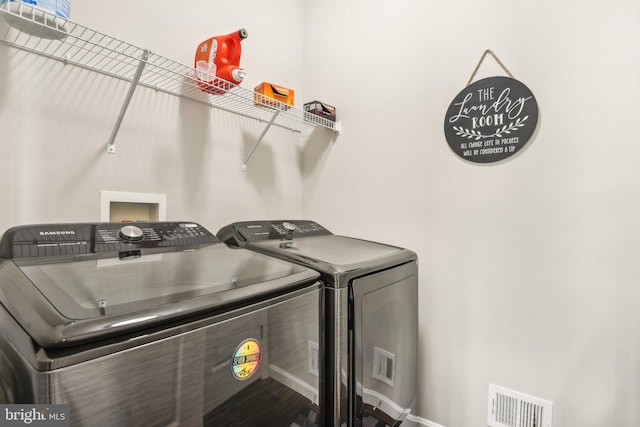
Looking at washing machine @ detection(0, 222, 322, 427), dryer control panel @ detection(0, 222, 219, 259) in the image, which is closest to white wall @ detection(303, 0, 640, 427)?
washing machine @ detection(0, 222, 322, 427)

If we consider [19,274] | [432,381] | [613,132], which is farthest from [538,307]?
[19,274]

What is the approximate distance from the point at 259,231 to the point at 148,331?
2.88 feet

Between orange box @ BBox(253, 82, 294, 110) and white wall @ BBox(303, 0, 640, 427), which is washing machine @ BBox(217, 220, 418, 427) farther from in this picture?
orange box @ BBox(253, 82, 294, 110)

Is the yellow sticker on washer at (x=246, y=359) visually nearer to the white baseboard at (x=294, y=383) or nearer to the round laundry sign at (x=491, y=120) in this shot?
the white baseboard at (x=294, y=383)

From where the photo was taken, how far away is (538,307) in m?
1.42

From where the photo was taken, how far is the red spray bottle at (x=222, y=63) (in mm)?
1371

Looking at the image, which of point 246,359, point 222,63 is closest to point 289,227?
point 222,63

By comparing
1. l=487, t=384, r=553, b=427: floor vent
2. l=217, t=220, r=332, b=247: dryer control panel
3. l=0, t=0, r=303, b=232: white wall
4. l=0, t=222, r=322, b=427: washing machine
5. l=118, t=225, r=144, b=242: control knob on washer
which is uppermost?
l=0, t=0, r=303, b=232: white wall

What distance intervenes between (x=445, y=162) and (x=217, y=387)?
4.64 feet

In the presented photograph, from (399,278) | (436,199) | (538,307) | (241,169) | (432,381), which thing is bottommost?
(432,381)

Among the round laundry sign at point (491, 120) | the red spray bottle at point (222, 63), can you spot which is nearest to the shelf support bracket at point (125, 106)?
the red spray bottle at point (222, 63)

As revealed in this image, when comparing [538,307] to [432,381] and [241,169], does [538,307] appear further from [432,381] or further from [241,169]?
[241,169]

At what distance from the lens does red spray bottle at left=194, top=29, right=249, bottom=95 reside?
→ 1.37 metres

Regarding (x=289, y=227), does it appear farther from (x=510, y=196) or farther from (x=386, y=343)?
(x=510, y=196)
